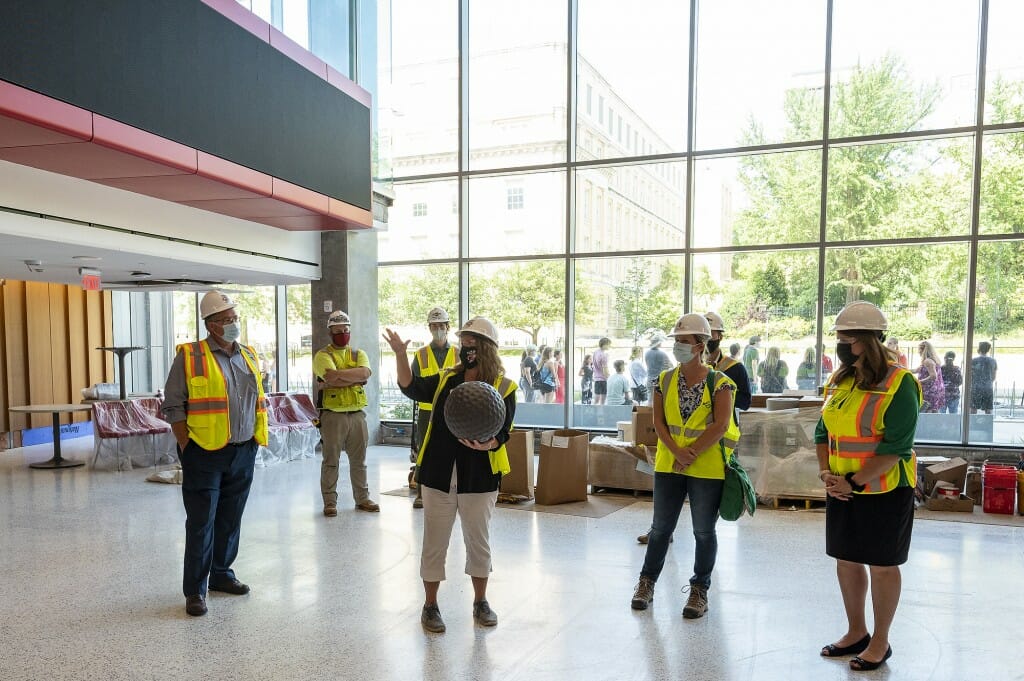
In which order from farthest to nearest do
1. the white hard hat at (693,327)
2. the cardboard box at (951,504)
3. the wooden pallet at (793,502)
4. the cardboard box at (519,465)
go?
the cardboard box at (519,465)
the wooden pallet at (793,502)
the cardboard box at (951,504)
the white hard hat at (693,327)

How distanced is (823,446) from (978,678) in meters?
1.13

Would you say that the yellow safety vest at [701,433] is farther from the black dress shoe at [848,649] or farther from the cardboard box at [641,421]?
the cardboard box at [641,421]

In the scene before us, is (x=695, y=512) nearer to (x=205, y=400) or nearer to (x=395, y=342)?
(x=395, y=342)

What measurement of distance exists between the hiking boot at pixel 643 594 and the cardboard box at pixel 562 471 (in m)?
2.51

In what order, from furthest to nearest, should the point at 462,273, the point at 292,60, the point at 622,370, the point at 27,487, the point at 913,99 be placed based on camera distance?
the point at 462,273, the point at 622,370, the point at 913,99, the point at 27,487, the point at 292,60

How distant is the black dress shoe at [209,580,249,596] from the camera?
13.9 feet

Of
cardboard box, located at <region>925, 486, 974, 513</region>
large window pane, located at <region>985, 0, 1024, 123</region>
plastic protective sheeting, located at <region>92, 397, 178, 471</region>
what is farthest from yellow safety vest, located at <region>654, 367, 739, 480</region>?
plastic protective sheeting, located at <region>92, 397, 178, 471</region>

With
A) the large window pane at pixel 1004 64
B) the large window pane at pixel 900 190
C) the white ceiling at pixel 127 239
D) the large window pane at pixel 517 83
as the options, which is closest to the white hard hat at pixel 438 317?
the white ceiling at pixel 127 239

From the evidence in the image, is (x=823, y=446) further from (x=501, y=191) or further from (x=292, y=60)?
(x=501, y=191)

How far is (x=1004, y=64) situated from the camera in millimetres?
8062

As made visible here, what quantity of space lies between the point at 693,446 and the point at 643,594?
34.8 inches

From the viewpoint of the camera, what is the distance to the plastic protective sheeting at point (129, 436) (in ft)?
28.2

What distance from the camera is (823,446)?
3283mm

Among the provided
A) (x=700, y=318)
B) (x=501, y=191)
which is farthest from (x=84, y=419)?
(x=700, y=318)
